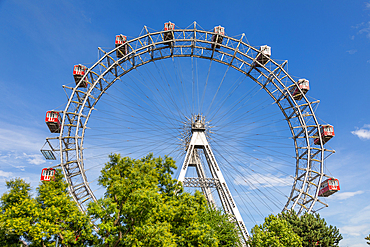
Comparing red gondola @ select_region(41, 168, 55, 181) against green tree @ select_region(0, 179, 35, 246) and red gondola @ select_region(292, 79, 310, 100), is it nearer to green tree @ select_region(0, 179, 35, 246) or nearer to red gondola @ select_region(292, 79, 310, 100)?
green tree @ select_region(0, 179, 35, 246)

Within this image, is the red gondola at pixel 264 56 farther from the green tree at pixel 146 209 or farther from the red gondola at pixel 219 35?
the green tree at pixel 146 209

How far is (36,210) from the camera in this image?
1883cm

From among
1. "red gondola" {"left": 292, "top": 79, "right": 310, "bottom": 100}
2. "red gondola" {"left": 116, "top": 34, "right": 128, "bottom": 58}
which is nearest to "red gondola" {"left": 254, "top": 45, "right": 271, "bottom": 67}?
"red gondola" {"left": 292, "top": 79, "right": 310, "bottom": 100}

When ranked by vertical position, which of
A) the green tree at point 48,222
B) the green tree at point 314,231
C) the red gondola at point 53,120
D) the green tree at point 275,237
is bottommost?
the green tree at point 48,222

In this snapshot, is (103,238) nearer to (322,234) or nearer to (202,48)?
(322,234)

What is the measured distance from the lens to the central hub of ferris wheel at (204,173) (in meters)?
29.1

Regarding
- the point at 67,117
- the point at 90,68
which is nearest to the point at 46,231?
the point at 67,117

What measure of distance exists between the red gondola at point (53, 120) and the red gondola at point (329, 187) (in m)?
33.9

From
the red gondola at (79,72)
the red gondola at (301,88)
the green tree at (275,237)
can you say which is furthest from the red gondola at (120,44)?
the green tree at (275,237)

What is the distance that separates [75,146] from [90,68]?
32.8 ft

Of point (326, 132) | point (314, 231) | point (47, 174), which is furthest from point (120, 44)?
point (314, 231)

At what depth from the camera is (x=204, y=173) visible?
1302 inches

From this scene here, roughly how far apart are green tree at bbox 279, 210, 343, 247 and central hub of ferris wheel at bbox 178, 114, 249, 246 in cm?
561

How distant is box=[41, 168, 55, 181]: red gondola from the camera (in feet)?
94.8
